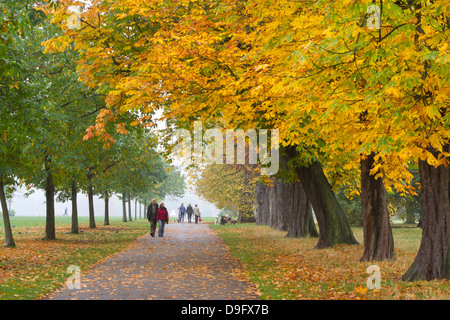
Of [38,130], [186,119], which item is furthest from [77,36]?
[186,119]

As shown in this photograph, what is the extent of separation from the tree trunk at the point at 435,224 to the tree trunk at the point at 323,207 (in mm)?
8071

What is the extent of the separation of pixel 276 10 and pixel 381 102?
3.34 m

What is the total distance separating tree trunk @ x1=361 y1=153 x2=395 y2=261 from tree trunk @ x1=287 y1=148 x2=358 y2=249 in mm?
3789

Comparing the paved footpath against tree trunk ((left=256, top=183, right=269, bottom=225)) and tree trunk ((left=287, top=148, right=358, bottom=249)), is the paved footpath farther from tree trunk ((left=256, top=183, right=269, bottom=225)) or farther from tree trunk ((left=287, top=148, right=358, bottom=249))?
tree trunk ((left=256, top=183, right=269, bottom=225))

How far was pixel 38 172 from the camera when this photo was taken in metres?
21.5

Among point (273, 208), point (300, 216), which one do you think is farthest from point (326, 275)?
point (273, 208)

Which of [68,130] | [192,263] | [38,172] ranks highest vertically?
[68,130]

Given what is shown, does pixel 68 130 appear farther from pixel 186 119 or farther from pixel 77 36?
pixel 186 119

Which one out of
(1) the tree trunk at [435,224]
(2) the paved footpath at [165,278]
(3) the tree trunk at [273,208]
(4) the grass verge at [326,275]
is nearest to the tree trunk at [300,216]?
(4) the grass verge at [326,275]

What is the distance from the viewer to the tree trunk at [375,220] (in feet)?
45.9

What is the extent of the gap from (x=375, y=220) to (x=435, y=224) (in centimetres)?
455

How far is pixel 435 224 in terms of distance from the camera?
9.72 metres

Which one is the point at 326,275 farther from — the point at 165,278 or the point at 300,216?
the point at 300,216

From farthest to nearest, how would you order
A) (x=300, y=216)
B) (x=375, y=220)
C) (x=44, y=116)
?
(x=300, y=216), (x=44, y=116), (x=375, y=220)
